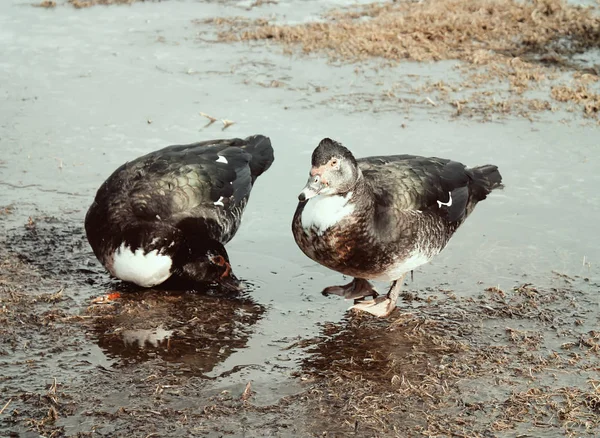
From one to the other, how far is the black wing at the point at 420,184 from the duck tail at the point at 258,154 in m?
1.16

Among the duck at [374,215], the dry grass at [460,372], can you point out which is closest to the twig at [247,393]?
the dry grass at [460,372]

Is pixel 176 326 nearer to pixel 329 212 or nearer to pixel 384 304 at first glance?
pixel 329 212

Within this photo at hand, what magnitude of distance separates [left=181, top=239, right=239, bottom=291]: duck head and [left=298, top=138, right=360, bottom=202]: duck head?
1027 millimetres

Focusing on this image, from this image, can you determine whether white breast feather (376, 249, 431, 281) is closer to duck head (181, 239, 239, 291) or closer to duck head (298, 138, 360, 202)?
duck head (298, 138, 360, 202)

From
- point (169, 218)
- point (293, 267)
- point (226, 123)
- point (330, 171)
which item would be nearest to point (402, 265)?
point (330, 171)

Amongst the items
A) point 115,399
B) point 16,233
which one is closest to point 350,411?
point 115,399

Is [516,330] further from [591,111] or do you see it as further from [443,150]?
[591,111]

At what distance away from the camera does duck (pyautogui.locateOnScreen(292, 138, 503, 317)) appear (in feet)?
17.6

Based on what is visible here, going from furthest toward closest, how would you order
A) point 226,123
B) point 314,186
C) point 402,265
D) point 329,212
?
1. point 226,123
2. point 402,265
3. point 329,212
4. point 314,186

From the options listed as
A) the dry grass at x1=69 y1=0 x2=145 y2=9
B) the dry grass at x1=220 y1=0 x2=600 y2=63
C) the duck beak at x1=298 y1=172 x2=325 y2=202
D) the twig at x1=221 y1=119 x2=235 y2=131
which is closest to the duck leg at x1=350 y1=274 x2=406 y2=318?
the duck beak at x1=298 y1=172 x2=325 y2=202

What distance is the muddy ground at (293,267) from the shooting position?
4.68 meters

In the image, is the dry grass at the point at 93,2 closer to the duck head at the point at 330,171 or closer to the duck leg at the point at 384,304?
the duck leg at the point at 384,304

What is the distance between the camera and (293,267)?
662 cm

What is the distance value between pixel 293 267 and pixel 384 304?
0.95 m
